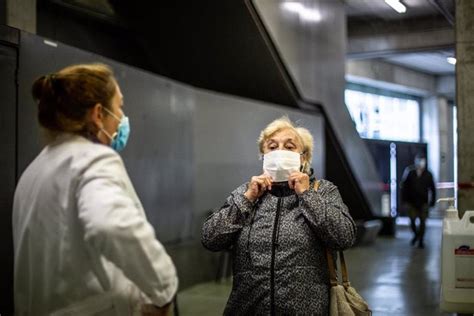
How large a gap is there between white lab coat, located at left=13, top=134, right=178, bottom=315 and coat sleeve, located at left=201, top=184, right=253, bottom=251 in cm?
71

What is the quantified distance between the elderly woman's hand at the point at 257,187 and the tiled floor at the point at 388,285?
2948 mm

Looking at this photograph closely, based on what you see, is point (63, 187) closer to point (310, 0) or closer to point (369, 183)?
point (310, 0)

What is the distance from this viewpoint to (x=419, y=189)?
9.95 meters

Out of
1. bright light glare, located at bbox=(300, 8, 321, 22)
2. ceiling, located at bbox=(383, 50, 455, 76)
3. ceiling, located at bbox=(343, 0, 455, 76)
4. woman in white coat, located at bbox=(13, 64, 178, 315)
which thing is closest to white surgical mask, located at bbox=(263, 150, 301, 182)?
woman in white coat, located at bbox=(13, 64, 178, 315)

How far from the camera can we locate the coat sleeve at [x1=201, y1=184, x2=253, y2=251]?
2.39 m

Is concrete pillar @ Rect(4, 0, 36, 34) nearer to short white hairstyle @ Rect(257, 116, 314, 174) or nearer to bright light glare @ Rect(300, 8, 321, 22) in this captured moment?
short white hairstyle @ Rect(257, 116, 314, 174)

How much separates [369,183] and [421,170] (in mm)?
891

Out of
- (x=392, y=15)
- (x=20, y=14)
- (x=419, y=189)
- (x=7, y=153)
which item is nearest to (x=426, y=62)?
(x=392, y=15)

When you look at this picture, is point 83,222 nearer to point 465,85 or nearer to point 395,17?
point 465,85

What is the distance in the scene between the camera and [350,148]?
32.2 ft

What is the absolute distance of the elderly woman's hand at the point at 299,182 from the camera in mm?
2354

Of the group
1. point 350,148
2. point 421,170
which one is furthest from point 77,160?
point 421,170

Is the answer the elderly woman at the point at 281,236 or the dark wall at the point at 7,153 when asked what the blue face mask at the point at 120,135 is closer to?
the elderly woman at the point at 281,236

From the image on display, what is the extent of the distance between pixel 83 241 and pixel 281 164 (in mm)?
1026
